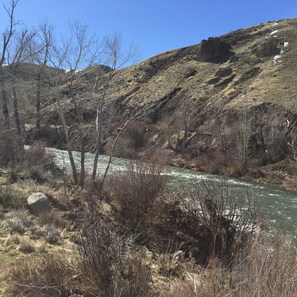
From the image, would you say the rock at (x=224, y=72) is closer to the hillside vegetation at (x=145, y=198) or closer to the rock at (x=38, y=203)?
the hillside vegetation at (x=145, y=198)

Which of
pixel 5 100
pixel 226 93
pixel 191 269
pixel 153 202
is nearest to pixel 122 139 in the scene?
pixel 226 93

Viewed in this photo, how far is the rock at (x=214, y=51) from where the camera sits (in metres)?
75.9

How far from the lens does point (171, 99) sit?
2613 inches

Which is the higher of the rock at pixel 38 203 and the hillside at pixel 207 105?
the hillside at pixel 207 105

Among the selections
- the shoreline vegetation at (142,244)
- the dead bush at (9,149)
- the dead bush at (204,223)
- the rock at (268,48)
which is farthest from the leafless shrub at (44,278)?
the rock at (268,48)

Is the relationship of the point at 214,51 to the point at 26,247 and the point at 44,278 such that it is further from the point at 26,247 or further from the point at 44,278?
the point at 44,278

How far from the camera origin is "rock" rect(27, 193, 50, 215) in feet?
43.7

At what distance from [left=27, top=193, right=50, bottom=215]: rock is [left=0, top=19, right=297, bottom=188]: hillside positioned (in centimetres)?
711

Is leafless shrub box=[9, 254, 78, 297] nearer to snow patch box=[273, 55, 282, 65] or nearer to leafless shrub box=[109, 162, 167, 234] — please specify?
leafless shrub box=[109, 162, 167, 234]

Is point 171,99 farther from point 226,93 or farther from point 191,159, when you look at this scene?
point 191,159

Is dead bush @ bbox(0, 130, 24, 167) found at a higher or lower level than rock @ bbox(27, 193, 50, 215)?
higher

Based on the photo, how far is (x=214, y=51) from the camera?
76875 millimetres

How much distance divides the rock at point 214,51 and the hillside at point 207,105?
184 mm

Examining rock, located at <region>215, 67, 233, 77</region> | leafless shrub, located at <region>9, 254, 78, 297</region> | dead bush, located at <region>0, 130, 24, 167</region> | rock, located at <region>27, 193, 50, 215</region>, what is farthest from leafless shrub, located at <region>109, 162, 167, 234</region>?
rock, located at <region>215, 67, 233, 77</region>
